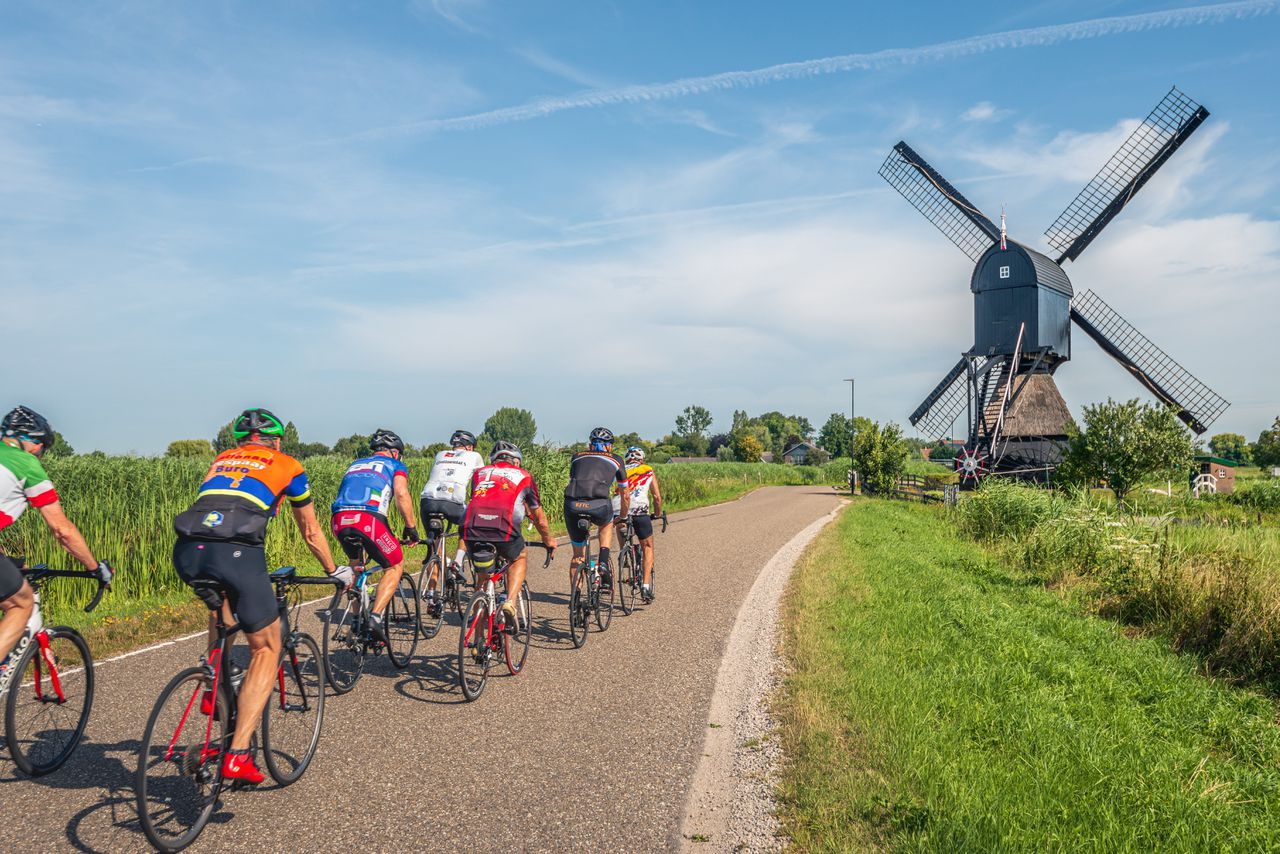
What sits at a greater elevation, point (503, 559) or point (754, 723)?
point (503, 559)

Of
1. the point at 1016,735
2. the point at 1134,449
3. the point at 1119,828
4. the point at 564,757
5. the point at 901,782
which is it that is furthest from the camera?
the point at 1134,449

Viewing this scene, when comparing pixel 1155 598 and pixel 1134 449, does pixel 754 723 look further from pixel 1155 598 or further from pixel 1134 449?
pixel 1134 449

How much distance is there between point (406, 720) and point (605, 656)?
7.62 ft

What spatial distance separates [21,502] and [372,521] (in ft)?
7.88

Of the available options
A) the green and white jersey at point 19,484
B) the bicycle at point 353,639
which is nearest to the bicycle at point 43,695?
the green and white jersey at point 19,484

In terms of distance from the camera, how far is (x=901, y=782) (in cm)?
457

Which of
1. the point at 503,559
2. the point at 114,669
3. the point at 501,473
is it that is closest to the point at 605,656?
the point at 503,559

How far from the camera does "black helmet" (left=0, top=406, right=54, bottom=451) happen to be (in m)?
4.80

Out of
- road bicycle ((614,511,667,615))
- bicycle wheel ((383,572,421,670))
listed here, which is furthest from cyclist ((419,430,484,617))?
road bicycle ((614,511,667,615))

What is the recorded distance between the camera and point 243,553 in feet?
13.6

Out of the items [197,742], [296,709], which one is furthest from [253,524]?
Result: [296,709]

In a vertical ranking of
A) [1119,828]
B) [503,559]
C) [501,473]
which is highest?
[501,473]

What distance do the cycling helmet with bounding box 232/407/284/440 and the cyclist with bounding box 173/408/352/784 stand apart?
2cm

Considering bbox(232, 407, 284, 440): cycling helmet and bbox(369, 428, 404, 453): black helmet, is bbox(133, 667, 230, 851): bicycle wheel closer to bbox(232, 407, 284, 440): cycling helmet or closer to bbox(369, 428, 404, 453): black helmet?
bbox(232, 407, 284, 440): cycling helmet
